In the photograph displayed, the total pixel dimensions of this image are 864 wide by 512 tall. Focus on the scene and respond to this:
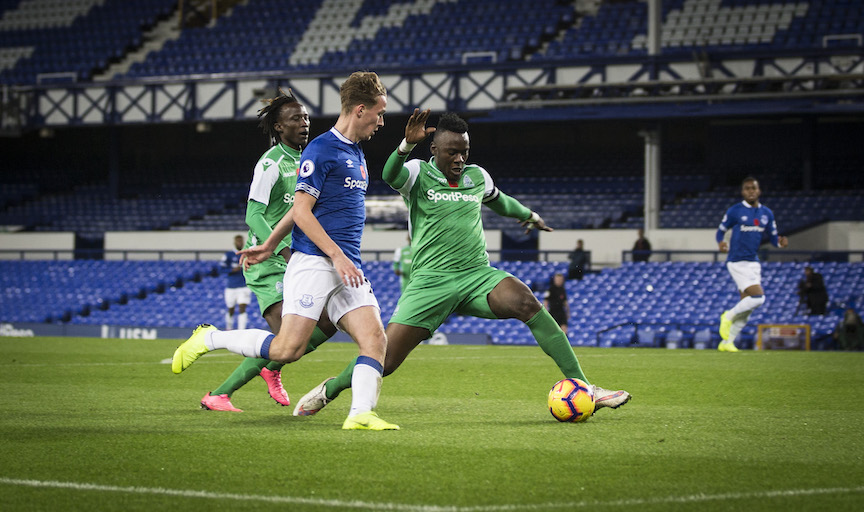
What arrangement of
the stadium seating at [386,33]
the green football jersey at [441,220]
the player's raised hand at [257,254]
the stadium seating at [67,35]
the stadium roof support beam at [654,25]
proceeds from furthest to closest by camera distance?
the stadium seating at [67,35], the stadium seating at [386,33], the stadium roof support beam at [654,25], the green football jersey at [441,220], the player's raised hand at [257,254]

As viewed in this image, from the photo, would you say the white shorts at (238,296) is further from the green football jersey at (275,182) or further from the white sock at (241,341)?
the white sock at (241,341)

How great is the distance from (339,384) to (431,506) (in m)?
3.06

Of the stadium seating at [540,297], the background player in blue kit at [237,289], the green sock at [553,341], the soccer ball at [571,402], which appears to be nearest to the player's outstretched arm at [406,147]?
the green sock at [553,341]

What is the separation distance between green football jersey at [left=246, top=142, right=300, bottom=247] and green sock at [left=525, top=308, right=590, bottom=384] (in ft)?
6.71

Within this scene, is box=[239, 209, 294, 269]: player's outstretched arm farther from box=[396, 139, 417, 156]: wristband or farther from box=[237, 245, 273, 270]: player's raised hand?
box=[396, 139, 417, 156]: wristband

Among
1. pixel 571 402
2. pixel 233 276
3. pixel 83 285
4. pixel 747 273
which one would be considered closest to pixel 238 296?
pixel 233 276

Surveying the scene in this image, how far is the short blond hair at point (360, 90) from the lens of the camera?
6.38 meters

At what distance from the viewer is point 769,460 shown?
17.6 feet

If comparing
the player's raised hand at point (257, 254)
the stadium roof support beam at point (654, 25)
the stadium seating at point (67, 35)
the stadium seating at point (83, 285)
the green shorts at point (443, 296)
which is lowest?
the stadium seating at point (83, 285)

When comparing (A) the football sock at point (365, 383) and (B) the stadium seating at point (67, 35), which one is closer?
(A) the football sock at point (365, 383)

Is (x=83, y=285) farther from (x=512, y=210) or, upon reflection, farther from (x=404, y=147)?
(x=404, y=147)

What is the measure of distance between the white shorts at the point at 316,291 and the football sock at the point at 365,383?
33 cm

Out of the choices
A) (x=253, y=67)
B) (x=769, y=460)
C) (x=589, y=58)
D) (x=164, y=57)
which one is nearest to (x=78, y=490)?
(x=769, y=460)

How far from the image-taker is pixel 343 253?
6.23m
